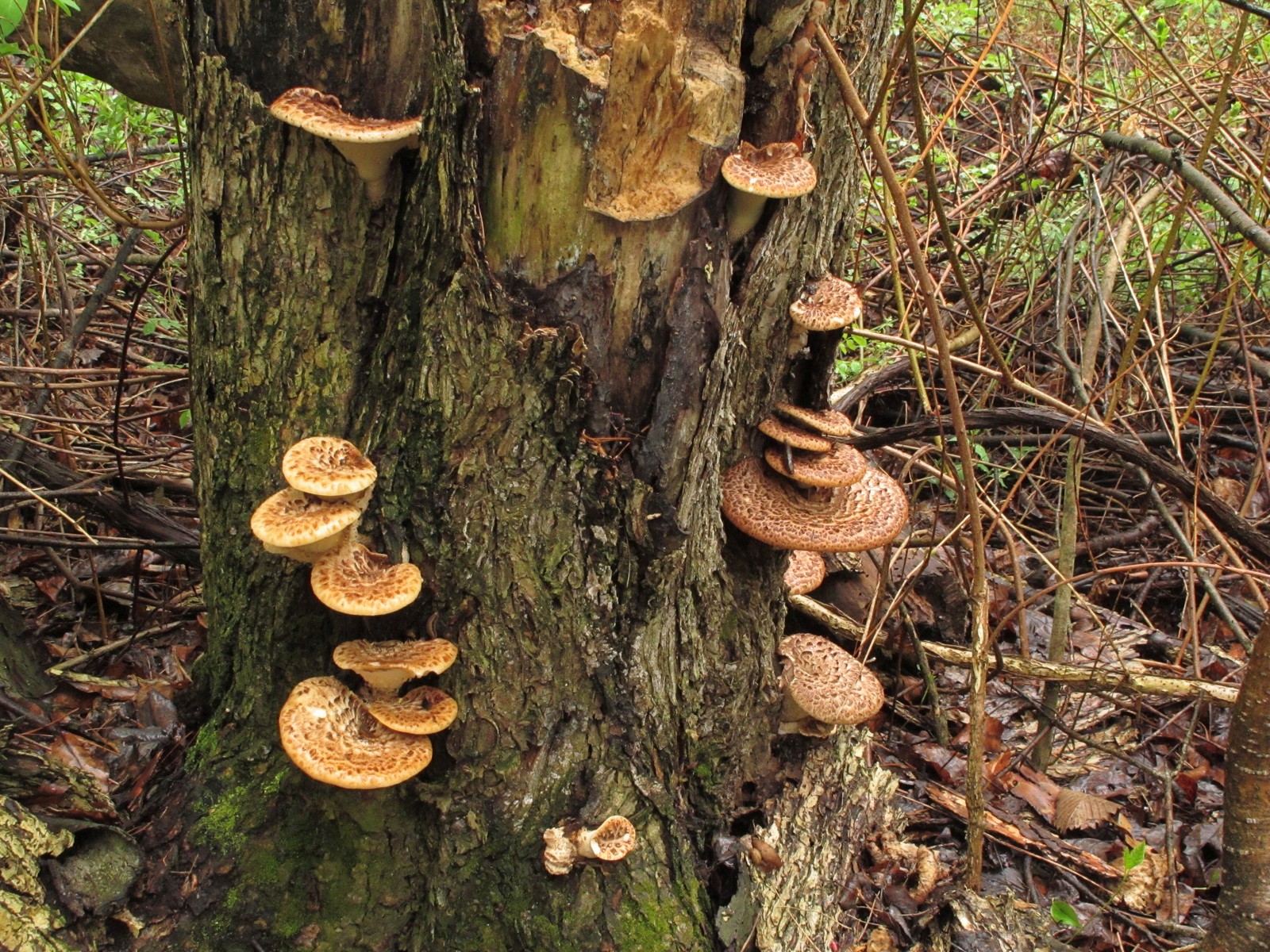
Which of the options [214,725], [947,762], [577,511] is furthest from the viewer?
[947,762]

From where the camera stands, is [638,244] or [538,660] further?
[538,660]

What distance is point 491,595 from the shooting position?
9.48ft

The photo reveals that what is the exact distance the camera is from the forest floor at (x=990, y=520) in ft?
12.2

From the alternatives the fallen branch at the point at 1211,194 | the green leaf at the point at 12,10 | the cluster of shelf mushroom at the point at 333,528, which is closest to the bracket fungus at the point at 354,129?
the green leaf at the point at 12,10

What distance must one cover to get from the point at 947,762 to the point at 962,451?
2610mm

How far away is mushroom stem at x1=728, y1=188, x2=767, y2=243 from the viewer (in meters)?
2.72

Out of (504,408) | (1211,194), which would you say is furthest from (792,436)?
(1211,194)

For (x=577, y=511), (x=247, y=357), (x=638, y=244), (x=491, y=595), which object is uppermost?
(x=638, y=244)

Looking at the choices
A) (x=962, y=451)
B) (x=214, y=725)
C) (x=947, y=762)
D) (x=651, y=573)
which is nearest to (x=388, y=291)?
(x=651, y=573)

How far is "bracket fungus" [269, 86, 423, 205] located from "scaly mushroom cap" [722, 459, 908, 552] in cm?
166

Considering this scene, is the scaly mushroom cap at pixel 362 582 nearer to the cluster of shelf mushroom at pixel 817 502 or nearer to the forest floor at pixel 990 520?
the cluster of shelf mushroom at pixel 817 502

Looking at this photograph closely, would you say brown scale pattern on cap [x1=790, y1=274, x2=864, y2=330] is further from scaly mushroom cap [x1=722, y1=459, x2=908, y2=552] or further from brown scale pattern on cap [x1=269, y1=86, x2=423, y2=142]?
brown scale pattern on cap [x1=269, y1=86, x2=423, y2=142]

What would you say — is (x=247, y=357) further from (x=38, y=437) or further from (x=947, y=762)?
(x=947, y=762)

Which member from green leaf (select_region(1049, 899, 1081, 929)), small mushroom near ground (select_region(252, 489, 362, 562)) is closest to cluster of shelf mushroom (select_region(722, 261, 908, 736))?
green leaf (select_region(1049, 899, 1081, 929))
